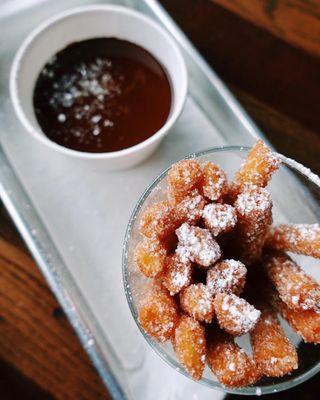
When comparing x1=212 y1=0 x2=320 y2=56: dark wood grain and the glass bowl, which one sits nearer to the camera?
the glass bowl

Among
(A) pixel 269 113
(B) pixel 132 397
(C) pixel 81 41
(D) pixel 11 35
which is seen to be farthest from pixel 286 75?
(B) pixel 132 397

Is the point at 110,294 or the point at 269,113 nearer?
the point at 110,294

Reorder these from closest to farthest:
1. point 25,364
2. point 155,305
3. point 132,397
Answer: point 155,305 < point 132,397 < point 25,364

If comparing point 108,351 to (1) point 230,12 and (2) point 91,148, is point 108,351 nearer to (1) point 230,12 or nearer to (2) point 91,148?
(2) point 91,148

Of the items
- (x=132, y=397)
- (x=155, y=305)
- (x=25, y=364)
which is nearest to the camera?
(x=155, y=305)

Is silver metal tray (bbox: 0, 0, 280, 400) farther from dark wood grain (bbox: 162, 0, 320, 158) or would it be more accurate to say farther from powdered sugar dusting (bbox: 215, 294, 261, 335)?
powdered sugar dusting (bbox: 215, 294, 261, 335)

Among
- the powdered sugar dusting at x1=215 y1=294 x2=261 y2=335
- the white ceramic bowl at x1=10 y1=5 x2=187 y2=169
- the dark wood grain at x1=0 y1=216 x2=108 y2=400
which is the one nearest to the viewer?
the powdered sugar dusting at x1=215 y1=294 x2=261 y2=335

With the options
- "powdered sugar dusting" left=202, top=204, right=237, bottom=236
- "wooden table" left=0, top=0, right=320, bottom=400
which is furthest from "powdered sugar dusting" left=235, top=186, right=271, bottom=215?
"wooden table" left=0, top=0, right=320, bottom=400
